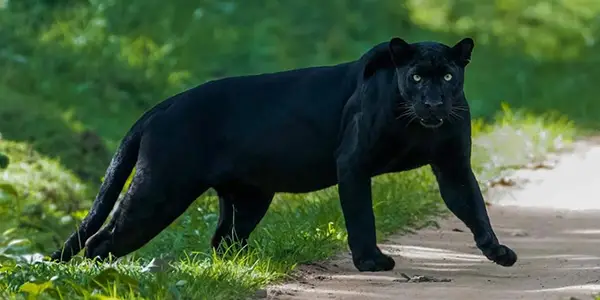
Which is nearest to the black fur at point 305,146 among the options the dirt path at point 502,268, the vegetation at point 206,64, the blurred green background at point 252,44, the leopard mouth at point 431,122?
the leopard mouth at point 431,122

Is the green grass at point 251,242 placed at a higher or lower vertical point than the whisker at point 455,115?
lower

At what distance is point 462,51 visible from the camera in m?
6.46

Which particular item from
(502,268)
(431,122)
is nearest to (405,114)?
(431,122)

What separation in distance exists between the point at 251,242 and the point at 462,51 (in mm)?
1770

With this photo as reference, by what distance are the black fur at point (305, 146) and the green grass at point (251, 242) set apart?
287mm

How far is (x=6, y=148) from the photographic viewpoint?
43.3 ft

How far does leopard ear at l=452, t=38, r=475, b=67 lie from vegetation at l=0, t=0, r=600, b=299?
3.12 m

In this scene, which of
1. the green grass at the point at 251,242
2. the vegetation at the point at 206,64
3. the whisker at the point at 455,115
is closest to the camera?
the green grass at the point at 251,242

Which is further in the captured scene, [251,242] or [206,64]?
[206,64]

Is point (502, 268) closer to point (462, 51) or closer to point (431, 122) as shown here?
point (431, 122)

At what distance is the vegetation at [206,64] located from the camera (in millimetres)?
12352

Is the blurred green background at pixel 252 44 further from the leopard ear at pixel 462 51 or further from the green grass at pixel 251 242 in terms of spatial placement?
the leopard ear at pixel 462 51

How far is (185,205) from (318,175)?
727mm

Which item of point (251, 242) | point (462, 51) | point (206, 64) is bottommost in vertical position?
point (251, 242)
